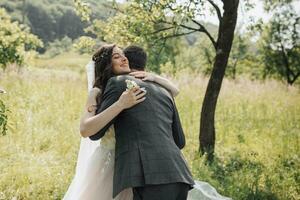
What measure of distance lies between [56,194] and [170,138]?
9.47 feet

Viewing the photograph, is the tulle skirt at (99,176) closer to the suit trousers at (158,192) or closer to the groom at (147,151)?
the groom at (147,151)

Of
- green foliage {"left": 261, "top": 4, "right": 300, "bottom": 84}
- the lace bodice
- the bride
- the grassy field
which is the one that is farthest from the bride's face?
green foliage {"left": 261, "top": 4, "right": 300, "bottom": 84}

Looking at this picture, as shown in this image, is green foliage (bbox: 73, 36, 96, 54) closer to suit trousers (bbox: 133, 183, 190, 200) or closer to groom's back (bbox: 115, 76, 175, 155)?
groom's back (bbox: 115, 76, 175, 155)

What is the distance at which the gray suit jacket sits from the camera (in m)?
2.86

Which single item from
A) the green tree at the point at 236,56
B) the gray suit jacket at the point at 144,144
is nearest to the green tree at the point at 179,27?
the gray suit jacket at the point at 144,144

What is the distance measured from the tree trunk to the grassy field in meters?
0.33

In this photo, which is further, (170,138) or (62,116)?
(62,116)

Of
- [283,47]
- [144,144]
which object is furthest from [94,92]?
[283,47]

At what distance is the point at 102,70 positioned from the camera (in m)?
3.40

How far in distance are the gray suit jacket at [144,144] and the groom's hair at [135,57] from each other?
1.49ft

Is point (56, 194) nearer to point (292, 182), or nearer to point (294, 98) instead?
point (292, 182)

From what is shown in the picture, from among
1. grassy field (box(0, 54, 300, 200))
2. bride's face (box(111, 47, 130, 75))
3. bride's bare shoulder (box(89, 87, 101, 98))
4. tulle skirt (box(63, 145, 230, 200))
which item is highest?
bride's face (box(111, 47, 130, 75))

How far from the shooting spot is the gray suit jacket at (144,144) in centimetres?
286

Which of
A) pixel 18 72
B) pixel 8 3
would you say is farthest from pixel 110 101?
pixel 8 3
